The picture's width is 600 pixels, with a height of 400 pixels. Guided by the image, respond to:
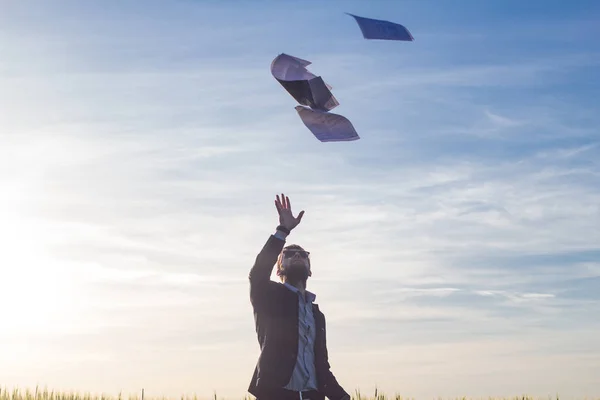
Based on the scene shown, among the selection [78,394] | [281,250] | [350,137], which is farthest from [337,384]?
[78,394]

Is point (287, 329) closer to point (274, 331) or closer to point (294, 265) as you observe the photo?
point (274, 331)

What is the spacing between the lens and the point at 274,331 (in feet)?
30.0

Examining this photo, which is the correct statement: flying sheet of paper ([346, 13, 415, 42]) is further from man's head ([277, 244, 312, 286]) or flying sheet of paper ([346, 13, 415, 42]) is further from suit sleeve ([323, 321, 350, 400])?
suit sleeve ([323, 321, 350, 400])

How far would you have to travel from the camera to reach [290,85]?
10.5 m

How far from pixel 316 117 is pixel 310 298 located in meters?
2.52

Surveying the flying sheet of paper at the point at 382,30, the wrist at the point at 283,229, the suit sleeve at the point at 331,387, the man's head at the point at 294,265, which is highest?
the flying sheet of paper at the point at 382,30

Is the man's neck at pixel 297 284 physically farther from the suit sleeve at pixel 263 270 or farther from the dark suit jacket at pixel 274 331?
the suit sleeve at pixel 263 270

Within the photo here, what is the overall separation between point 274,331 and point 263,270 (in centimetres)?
74

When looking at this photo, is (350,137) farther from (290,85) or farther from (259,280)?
(259,280)

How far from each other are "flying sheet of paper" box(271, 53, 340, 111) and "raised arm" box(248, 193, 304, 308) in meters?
2.09

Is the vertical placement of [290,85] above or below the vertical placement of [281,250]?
above

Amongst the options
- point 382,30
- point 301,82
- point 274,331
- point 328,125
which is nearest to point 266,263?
point 274,331

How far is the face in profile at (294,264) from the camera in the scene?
9.52 meters

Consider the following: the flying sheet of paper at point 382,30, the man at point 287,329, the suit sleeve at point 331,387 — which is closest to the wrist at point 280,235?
the man at point 287,329
